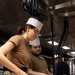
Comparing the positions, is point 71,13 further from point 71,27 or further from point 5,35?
point 5,35

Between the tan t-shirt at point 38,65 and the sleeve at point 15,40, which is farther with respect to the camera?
the tan t-shirt at point 38,65

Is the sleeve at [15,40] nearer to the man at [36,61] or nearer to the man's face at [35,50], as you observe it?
the man at [36,61]

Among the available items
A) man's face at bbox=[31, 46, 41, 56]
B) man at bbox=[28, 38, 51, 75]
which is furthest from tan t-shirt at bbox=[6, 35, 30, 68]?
man's face at bbox=[31, 46, 41, 56]

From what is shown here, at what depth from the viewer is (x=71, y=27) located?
5.26 m

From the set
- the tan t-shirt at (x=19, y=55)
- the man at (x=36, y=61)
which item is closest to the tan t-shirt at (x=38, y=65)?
the man at (x=36, y=61)

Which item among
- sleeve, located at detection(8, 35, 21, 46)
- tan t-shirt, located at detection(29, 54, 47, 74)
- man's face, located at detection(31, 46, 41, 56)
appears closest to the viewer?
sleeve, located at detection(8, 35, 21, 46)

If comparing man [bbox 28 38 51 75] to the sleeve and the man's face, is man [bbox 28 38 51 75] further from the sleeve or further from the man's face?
the sleeve

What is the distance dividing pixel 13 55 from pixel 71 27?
12.9 feet

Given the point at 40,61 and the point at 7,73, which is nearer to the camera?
the point at 7,73

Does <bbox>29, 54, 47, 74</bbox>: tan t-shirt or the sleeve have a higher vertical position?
the sleeve

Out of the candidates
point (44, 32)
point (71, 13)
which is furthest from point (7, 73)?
point (44, 32)

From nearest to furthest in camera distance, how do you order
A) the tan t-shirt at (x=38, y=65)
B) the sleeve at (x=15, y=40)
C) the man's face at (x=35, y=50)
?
the sleeve at (x=15, y=40) < the tan t-shirt at (x=38, y=65) < the man's face at (x=35, y=50)

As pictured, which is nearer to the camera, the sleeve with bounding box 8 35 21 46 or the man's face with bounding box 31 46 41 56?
the sleeve with bounding box 8 35 21 46

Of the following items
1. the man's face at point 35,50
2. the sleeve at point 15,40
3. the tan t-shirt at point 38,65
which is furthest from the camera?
the man's face at point 35,50
